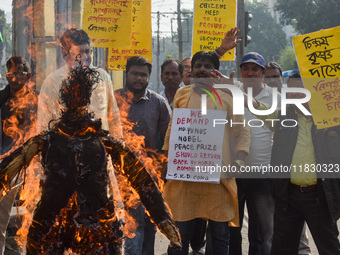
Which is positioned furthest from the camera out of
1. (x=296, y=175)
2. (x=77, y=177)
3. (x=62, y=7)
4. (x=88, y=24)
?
(x=62, y=7)

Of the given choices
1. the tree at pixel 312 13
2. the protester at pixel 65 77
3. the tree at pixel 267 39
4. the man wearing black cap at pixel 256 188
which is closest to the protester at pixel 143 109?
the man wearing black cap at pixel 256 188

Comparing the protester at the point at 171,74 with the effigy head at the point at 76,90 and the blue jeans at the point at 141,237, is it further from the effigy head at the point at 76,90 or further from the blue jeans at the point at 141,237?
the effigy head at the point at 76,90

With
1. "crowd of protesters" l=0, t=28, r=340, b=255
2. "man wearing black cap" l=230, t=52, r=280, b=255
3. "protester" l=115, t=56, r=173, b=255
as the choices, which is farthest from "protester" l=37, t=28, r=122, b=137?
"man wearing black cap" l=230, t=52, r=280, b=255

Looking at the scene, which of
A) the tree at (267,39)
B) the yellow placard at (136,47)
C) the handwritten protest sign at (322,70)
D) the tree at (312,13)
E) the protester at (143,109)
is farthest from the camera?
the tree at (267,39)

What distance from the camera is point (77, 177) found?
376 cm

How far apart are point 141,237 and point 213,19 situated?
5432mm

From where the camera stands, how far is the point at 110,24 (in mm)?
8266

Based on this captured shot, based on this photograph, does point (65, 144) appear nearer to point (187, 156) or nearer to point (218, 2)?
point (187, 156)

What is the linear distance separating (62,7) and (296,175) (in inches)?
243

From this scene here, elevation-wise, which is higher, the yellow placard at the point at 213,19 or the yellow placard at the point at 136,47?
the yellow placard at the point at 213,19

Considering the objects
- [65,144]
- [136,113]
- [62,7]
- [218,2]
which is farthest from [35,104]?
[218,2]

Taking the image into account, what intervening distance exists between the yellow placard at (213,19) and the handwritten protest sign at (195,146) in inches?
185

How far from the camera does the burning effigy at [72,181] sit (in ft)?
12.3

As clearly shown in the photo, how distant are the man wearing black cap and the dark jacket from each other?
78cm
